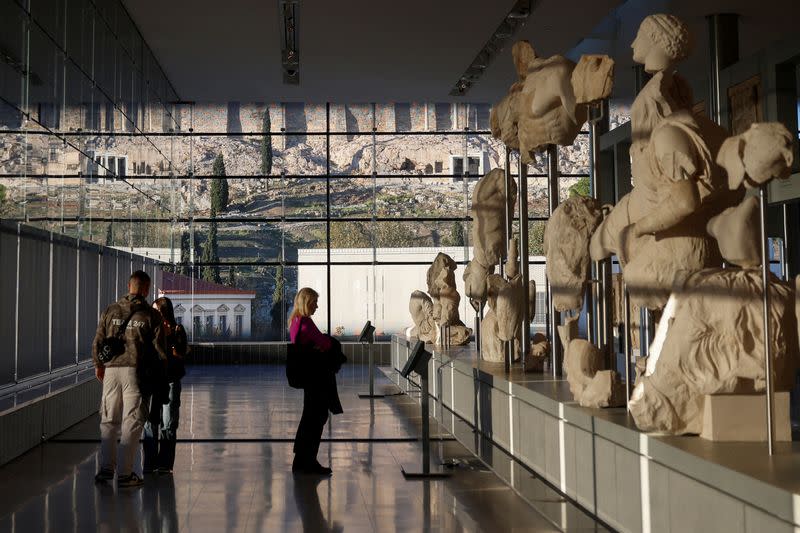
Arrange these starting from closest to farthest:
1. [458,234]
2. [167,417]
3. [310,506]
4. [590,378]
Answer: [590,378] → [310,506] → [167,417] → [458,234]

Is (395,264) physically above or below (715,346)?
above

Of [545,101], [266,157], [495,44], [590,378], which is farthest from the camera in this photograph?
[266,157]

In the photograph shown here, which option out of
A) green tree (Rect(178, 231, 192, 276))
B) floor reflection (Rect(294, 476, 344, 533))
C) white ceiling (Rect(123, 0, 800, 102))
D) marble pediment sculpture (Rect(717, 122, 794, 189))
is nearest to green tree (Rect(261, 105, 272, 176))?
white ceiling (Rect(123, 0, 800, 102))

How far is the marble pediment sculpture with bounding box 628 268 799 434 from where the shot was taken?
14.9 ft

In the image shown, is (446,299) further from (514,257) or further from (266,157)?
(266,157)

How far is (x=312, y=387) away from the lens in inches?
353

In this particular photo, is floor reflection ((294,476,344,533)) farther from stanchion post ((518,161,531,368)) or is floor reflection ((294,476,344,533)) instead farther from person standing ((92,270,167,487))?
stanchion post ((518,161,531,368))

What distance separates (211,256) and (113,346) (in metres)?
18.3

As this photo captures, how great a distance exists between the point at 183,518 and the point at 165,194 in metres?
16.8

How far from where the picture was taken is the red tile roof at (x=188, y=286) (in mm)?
25266

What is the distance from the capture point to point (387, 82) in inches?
889

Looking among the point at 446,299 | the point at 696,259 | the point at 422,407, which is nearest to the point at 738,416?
the point at 696,259

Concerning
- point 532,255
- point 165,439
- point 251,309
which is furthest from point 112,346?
point 532,255

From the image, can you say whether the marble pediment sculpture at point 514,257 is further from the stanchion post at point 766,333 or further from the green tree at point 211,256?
the green tree at point 211,256
